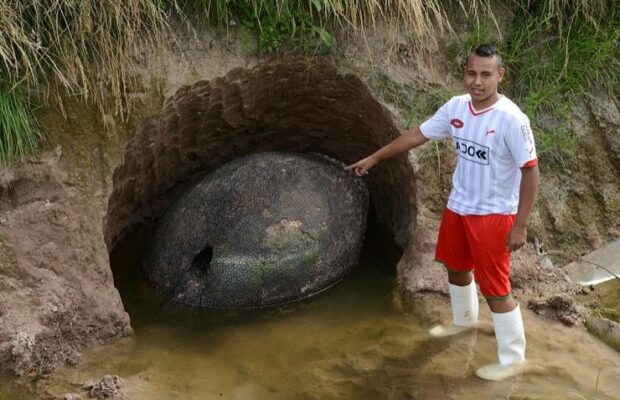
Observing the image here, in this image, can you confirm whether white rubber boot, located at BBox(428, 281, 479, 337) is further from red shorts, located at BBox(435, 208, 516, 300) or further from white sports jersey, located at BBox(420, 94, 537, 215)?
white sports jersey, located at BBox(420, 94, 537, 215)

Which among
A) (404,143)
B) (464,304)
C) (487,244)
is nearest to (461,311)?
(464,304)

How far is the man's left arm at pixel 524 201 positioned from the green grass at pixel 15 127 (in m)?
2.38

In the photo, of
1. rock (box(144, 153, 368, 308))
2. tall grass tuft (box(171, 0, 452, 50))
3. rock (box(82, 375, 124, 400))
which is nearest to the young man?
rock (box(144, 153, 368, 308))

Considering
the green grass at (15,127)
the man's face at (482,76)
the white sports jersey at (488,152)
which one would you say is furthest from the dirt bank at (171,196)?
the man's face at (482,76)

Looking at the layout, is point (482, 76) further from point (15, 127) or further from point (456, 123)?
point (15, 127)

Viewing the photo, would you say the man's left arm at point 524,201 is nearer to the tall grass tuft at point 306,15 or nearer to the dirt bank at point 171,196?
the dirt bank at point 171,196

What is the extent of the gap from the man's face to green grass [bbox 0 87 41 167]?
2.16 meters

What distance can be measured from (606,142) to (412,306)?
1649 mm

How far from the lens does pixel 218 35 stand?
4.46 metres

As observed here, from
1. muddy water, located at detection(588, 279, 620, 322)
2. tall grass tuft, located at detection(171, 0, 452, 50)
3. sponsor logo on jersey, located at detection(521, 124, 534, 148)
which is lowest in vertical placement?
muddy water, located at detection(588, 279, 620, 322)

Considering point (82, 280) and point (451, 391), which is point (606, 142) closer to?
point (451, 391)

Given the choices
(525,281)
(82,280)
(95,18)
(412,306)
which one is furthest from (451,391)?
(95,18)

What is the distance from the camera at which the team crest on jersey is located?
11.8 feet

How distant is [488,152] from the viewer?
11.4 ft
